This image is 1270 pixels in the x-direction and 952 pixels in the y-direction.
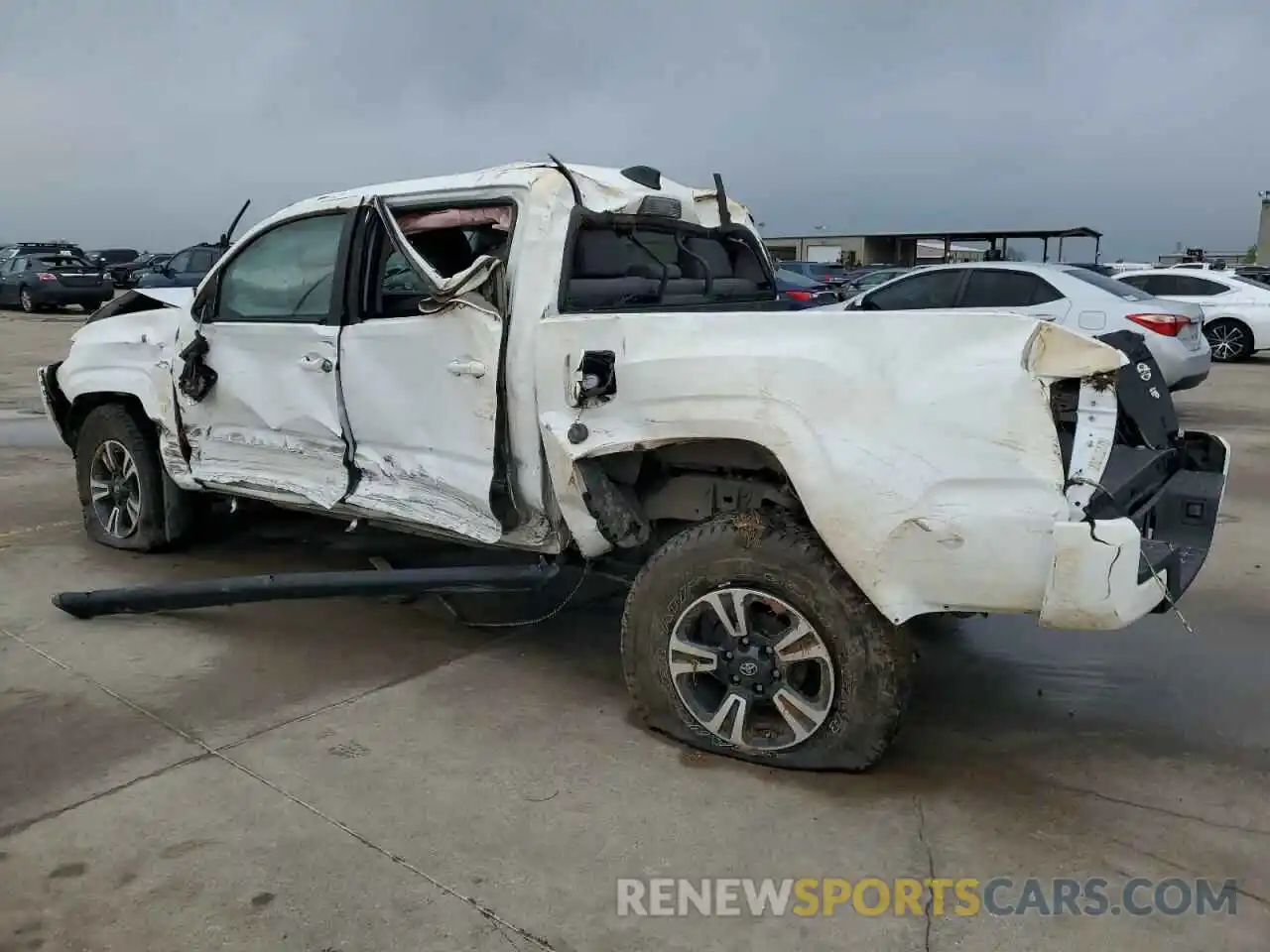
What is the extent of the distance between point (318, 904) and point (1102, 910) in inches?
79.2

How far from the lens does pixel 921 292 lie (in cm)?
1073

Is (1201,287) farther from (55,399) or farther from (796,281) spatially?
(55,399)

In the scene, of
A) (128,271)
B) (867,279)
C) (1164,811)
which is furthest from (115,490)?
(128,271)

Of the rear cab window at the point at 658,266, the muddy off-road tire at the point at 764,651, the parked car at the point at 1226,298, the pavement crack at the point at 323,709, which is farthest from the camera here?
the parked car at the point at 1226,298

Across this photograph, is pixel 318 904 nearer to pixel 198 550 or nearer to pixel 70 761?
pixel 70 761

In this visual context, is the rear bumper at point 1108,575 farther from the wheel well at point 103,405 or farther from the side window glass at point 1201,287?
the side window glass at point 1201,287

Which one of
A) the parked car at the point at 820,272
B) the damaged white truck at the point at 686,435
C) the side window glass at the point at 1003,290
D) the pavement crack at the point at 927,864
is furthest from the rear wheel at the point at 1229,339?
the pavement crack at the point at 927,864

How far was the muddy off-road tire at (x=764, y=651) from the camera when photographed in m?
3.21

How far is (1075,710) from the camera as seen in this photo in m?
3.94

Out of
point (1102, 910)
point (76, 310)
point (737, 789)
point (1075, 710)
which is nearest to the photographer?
point (1102, 910)

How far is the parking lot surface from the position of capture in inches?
106

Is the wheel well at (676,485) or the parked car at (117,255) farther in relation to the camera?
the parked car at (117,255)

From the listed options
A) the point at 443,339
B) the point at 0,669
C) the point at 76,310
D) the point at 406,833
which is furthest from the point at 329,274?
the point at 76,310

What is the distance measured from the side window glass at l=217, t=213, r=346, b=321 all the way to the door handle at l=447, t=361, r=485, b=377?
2.78 feet
